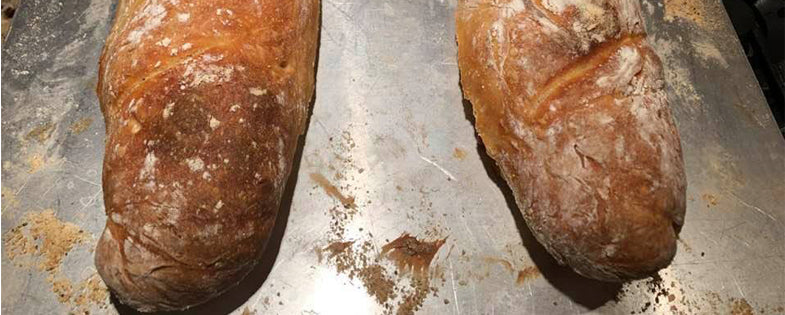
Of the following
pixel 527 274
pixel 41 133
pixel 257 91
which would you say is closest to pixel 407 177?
pixel 527 274

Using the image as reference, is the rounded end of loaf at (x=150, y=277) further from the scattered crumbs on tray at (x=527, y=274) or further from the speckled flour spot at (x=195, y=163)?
the scattered crumbs on tray at (x=527, y=274)

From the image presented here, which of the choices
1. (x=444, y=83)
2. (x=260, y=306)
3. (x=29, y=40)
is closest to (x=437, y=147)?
(x=444, y=83)

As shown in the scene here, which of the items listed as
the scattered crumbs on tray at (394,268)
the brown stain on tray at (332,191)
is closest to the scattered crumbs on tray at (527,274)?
the scattered crumbs on tray at (394,268)

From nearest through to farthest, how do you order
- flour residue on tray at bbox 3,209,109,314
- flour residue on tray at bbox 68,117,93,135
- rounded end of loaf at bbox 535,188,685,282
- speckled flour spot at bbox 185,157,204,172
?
speckled flour spot at bbox 185,157,204,172 < rounded end of loaf at bbox 535,188,685,282 < flour residue on tray at bbox 3,209,109,314 < flour residue on tray at bbox 68,117,93,135

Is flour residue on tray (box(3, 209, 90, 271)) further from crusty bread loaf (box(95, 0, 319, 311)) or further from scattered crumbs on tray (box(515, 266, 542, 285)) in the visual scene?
scattered crumbs on tray (box(515, 266, 542, 285))

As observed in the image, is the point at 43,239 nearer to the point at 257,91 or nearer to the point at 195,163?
the point at 195,163

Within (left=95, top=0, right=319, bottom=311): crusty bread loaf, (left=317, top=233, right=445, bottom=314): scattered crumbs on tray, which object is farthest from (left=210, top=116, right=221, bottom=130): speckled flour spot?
(left=317, top=233, right=445, bottom=314): scattered crumbs on tray

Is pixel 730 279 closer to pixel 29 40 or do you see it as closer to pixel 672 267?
pixel 672 267
